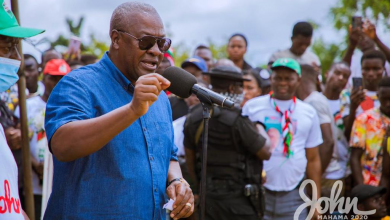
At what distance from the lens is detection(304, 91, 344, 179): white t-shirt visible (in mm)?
6969

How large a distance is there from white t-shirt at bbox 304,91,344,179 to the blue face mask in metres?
4.49

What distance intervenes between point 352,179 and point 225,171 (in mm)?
2383

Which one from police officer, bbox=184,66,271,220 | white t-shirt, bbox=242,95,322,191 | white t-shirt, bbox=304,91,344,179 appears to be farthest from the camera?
white t-shirt, bbox=304,91,344,179

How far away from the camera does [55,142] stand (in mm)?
2672

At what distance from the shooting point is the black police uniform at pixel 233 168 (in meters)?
5.64

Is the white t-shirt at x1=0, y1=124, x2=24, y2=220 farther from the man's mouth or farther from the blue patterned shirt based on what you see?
the man's mouth

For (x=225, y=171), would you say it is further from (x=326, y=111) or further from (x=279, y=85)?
(x=326, y=111)

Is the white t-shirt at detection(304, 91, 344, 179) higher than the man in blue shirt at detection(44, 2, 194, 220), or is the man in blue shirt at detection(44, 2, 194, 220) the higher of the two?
the man in blue shirt at detection(44, 2, 194, 220)

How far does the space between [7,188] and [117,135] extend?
0.66 meters

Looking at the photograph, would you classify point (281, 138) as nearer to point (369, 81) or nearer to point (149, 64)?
point (369, 81)

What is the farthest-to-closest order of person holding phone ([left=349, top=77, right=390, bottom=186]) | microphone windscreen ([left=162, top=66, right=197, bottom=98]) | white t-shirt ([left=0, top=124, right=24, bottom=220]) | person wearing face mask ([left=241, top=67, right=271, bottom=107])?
1. person wearing face mask ([left=241, top=67, right=271, bottom=107])
2. person holding phone ([left=349, top=77, right=390, bottom=186])
3. microphone windscreen ([left=162, top=66, right=197, bottom=98])
4. white t-shirt ([left=0, top=124, right=24, bottom=220])

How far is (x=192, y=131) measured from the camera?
5914 millimetres

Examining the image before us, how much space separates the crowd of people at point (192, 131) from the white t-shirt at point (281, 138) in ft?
0.04

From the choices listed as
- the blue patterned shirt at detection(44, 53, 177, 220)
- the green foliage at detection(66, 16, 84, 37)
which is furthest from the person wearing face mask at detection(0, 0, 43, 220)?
the green foliage at detection(66, 16, 84, 37)
